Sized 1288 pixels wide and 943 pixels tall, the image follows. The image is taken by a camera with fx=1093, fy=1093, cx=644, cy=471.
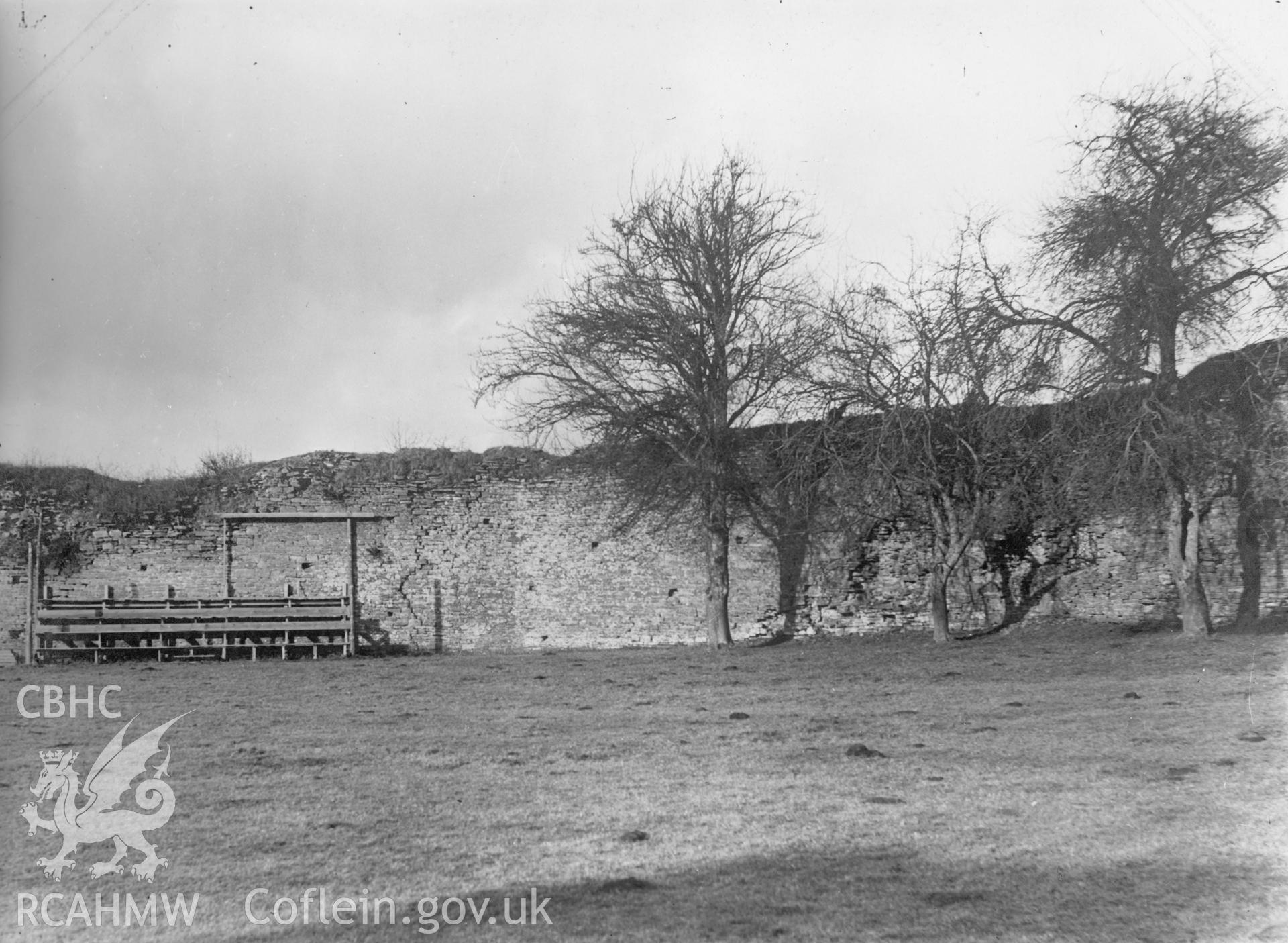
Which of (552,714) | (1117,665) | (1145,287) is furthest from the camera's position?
(1145,287)

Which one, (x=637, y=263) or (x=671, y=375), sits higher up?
(x=637, y=263)

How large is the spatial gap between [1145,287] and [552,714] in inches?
378

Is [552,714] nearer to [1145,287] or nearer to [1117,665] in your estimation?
[1117,665]

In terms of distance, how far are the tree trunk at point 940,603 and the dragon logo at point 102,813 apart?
12.5 m

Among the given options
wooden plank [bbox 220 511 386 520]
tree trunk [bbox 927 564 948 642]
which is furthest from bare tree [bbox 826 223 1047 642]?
wooden plank [bbox 220 511 386 520]

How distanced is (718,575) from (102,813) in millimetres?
12914

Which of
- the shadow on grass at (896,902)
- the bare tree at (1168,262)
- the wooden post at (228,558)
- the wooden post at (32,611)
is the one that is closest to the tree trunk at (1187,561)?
the bare tree at (1168,262)

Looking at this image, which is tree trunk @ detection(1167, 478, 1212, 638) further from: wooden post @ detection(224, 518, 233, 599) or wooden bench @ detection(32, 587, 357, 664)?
wooden post @ detection(224, 518, 233, 599)

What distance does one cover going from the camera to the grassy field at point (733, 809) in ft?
14.7

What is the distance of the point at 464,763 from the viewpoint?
25.6 ft

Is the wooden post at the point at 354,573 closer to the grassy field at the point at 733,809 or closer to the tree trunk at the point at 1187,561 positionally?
the grassy field at the point at 733,809

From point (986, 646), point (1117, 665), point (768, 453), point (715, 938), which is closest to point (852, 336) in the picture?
point (768, 453)

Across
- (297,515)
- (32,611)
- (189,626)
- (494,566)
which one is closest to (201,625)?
(189,626)

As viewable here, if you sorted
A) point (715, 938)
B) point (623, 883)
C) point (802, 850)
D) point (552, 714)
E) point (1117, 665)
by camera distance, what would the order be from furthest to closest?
1. point (1117, 665)
2. point (552, 714)
3. point (802, 850)
4. point (623, 883)
5. point (715, 938)
